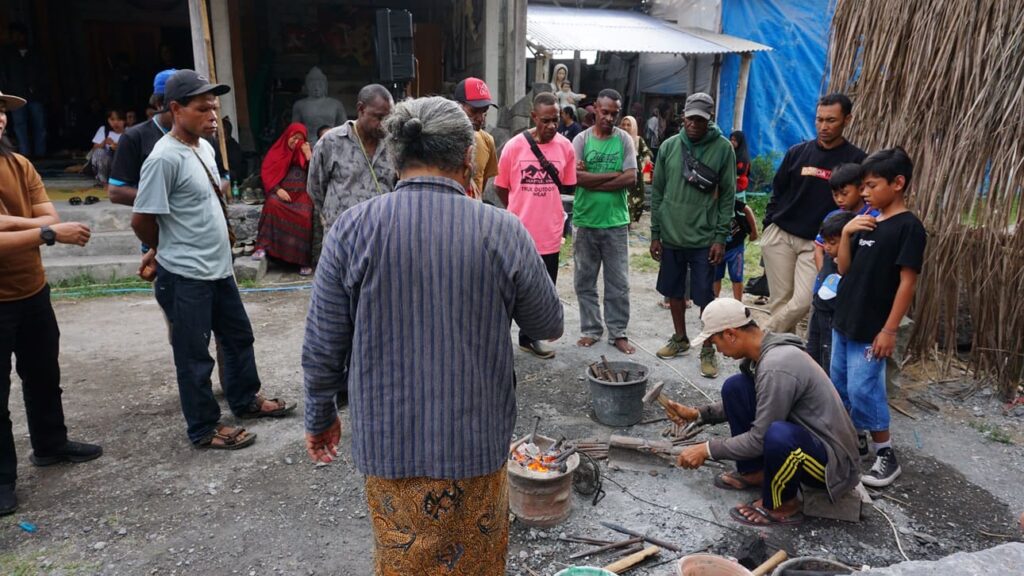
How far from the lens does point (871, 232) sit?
3773mm

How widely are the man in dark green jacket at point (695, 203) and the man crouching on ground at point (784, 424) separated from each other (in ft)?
6.52

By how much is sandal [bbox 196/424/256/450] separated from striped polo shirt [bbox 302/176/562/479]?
242cm

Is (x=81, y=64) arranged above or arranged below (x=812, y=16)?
below

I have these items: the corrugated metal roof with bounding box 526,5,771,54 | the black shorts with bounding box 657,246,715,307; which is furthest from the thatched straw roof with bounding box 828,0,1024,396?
the corrugated metal roof with bounding box 526,5,771,54

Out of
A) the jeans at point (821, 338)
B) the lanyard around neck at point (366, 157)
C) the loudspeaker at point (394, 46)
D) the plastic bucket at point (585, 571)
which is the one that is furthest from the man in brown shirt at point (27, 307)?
the jeans at point (821, 338)

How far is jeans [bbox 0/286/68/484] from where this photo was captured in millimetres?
3391

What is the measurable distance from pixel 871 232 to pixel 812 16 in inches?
441

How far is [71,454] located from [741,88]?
12944 mm

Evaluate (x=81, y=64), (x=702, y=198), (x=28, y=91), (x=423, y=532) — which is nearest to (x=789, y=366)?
(x=423, y=532)

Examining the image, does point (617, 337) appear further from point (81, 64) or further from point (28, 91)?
point (81, 64)

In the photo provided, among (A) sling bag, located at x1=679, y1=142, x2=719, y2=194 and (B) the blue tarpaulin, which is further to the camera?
(B) the blue tarpaulin

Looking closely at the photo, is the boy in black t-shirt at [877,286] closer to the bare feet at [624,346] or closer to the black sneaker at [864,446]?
the black sneaker at [864,446]

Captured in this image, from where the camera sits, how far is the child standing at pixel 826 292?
4.11 m

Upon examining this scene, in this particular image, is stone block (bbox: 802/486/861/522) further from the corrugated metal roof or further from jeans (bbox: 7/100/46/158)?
jeans (bbox: 7/100/46/158)
